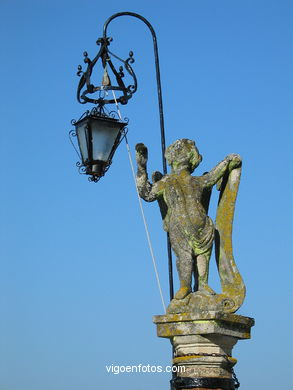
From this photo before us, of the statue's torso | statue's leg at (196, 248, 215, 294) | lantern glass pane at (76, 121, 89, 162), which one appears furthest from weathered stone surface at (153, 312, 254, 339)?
lantern glass pane at (76, 121, 89, 162)

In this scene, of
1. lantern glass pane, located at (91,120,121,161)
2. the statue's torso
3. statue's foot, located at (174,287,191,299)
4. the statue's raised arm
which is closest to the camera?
statue's foot, located at (174,287,191,299)

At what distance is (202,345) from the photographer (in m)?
12.2

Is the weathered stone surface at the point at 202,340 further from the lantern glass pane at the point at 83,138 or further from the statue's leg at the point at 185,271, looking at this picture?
the lantern glass pane at the point at 83,138

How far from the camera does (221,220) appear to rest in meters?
13.0

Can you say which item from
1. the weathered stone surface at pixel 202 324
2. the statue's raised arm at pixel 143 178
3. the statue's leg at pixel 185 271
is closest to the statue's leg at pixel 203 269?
the statue's leg at pixel 185 271

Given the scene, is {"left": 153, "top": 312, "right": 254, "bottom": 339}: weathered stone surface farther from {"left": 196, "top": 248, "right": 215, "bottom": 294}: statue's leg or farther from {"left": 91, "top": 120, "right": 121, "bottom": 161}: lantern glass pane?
{"left": 91, "top": 120, "right": 121, "bottom": 161}: lantern glass pane

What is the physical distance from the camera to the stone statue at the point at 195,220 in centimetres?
1237

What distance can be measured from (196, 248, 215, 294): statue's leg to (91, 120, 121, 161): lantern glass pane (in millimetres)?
1980

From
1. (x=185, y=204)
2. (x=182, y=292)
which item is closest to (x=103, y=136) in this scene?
(x=185, y=204)

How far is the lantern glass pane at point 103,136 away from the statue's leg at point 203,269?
1980mm

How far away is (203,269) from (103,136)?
7.43ft

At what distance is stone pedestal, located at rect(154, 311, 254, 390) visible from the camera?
12.1 metres

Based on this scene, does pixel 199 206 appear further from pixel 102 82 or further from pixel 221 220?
pixel 102 82

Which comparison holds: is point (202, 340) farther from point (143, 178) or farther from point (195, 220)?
point (143, 178)
